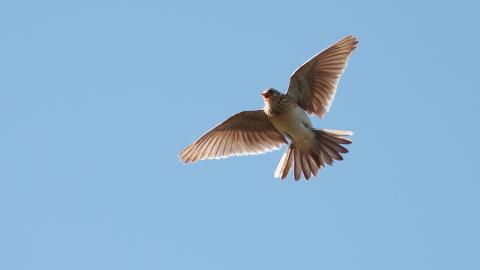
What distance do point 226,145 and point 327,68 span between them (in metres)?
2.14

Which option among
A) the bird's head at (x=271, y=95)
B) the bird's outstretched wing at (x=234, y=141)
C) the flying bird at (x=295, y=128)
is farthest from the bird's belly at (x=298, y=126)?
the bird's outstretched wing at (x=234, y=141)

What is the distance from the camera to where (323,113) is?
41.9 feet

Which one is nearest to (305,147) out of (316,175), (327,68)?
(316,175)

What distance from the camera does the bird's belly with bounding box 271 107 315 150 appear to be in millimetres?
12094

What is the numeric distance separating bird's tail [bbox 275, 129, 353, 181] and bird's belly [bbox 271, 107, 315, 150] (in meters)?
0.11

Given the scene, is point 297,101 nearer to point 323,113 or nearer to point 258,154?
point 323,113

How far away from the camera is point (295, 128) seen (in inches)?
478

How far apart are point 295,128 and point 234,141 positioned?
1.65 meters

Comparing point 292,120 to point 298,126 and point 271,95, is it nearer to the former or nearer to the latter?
point 298,126

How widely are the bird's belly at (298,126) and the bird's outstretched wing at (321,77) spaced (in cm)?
40

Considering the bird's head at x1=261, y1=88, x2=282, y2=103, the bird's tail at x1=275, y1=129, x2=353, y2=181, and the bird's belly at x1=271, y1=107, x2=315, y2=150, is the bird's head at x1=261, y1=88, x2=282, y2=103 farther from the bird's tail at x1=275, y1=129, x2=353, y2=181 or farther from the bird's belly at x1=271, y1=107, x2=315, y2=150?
the bird's tail at x1=275, y1=129, x2=353, y2=181

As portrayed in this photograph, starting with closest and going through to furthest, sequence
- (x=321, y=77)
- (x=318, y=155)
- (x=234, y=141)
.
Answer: (x=318, y=155) < (x=321, y=77) < (x=234, y=141)

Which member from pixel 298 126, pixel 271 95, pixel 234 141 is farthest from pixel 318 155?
pixel 234 141

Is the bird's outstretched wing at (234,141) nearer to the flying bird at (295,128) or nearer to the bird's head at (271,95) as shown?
the flying bird at (295,128)
